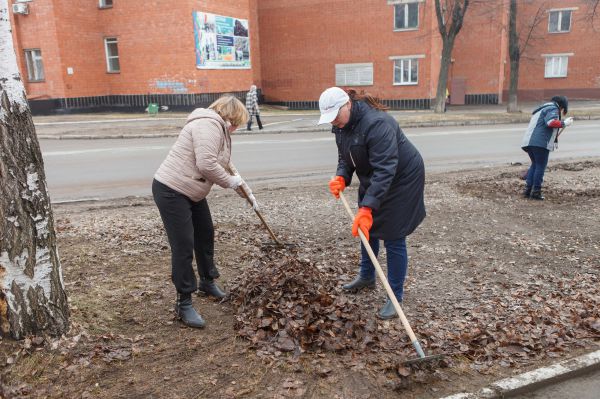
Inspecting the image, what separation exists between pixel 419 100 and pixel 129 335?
93.8 ft

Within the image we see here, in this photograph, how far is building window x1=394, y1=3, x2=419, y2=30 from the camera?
29.5 metres

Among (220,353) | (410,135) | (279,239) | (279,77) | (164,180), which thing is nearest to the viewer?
(220,353)

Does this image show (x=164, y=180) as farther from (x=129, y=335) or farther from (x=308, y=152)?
→ (x=308, y=152)

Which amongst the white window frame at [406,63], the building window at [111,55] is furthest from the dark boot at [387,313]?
the white window frame at [406,63]

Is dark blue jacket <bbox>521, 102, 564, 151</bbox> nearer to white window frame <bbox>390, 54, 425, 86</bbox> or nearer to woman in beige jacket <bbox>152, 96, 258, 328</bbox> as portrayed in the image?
woman in beige jacket <bbox>152, 96, 258, 328</bbox>

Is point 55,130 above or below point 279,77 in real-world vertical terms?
below

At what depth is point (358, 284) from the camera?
4.73m

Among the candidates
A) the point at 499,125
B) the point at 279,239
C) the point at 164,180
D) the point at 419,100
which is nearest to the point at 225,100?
the point at 164,180

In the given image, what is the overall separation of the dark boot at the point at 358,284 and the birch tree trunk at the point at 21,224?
238 cm

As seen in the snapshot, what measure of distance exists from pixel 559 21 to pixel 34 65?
32.0 m

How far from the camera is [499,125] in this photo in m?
21.3

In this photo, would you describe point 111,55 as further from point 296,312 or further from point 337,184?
point 296,312

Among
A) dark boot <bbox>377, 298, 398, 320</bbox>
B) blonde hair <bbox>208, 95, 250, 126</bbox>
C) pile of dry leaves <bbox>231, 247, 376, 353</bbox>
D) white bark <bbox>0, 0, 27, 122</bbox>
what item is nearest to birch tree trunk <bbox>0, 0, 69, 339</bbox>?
white bark <bbox>0, 0, 27, 122</bbox>

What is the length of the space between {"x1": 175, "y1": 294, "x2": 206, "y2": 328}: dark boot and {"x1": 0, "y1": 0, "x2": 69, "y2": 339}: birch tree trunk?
34.4 inches
